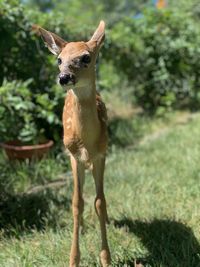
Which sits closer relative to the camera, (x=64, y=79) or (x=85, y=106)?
(x=64, y=79)

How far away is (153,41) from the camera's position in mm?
10242

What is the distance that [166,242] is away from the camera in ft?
13.9

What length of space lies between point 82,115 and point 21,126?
10.7 feet

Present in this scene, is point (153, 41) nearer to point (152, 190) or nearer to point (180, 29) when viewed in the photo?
point (180, 29)

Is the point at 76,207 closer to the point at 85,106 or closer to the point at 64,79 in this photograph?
the point at 85,106

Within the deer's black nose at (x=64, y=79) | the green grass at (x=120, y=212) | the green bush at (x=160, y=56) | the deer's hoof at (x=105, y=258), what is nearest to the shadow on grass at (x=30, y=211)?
the green grass at (x=120, y=212)

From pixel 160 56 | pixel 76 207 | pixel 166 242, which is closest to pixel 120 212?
pixel 166 242

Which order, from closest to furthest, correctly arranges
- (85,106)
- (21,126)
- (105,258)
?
(85,106) → (105,258) → (21,126)

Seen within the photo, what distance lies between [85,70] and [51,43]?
15.8 inches

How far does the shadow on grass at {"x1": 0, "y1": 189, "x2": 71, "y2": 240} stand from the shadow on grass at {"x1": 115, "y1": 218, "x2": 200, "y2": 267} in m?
0.69

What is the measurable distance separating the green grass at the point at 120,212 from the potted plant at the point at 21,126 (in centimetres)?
19

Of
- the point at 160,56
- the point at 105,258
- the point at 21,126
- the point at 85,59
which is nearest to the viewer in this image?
the point at 85,59

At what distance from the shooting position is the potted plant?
6.24m

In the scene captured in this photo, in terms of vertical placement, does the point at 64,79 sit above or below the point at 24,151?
above
